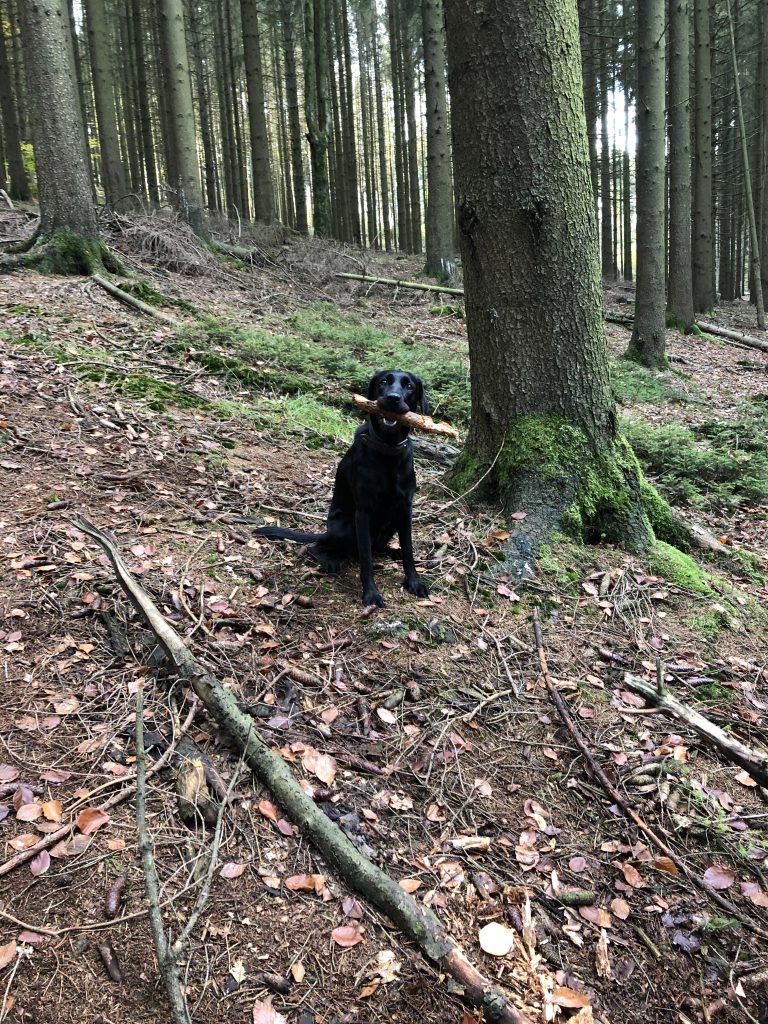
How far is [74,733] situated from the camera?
2.59 m

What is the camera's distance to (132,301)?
321 inches

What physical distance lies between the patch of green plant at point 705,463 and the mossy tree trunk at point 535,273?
1856 mm

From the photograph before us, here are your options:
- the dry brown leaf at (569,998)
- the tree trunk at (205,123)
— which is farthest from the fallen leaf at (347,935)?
the tree trunk at (205,123)

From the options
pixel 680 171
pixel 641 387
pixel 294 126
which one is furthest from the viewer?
pixel 294 126

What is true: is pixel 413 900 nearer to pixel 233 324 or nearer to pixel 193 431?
pixel 193 431

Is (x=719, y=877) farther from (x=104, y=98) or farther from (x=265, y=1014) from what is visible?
(x=104, y=98)

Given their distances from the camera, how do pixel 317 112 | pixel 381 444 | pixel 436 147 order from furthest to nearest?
1. pixel 317 112
2. pixel 436 147
3. pixel 381 444

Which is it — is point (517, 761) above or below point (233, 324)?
below

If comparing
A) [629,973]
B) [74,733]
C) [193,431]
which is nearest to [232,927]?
[74,733]

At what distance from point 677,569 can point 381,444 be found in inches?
83.7

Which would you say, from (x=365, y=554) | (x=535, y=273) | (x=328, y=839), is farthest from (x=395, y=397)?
(x=328, y=839)

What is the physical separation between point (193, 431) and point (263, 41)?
35252mm

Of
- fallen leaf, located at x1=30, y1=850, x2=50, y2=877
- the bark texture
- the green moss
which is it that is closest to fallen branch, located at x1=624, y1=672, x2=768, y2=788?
the green moss

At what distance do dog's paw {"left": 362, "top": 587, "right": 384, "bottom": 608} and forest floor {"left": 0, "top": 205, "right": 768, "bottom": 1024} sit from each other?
7cm
